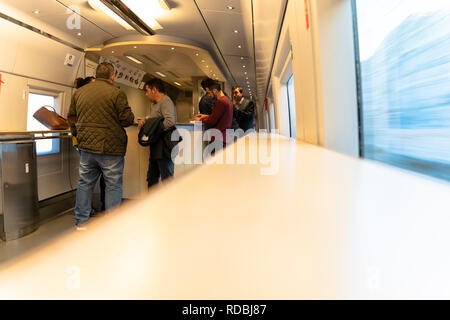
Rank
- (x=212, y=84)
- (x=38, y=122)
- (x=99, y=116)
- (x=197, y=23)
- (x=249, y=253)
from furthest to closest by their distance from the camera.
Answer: (x=197, y=23) → (x=38, y=122) → (x=212, y=84) → (x=99, y=116) → (x=249, y=253)

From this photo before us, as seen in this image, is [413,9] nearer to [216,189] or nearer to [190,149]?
[216,189]

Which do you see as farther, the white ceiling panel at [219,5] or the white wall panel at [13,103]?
the white wall panel at [13,103]

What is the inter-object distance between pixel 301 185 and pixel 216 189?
0.43 ft

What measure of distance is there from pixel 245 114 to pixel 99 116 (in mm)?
2851

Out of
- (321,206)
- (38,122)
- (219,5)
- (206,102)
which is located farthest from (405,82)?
(38,122)

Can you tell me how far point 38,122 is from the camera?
4297mm

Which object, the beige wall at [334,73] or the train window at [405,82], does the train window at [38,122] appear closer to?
the beige wall at [334,73]

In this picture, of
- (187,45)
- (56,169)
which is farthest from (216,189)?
(187,45)

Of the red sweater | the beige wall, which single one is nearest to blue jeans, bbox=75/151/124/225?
the red sweater

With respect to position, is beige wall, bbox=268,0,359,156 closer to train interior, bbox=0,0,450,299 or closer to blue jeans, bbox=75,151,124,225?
train interior, bbox=0,0,450,299

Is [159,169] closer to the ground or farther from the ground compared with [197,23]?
closer to the ground

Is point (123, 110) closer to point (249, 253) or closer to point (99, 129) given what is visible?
point (99, 129)

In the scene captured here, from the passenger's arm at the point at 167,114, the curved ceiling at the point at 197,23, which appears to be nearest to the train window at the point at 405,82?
the curved ceiling at the point at 197,23

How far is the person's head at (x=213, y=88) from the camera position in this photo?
3.40m
